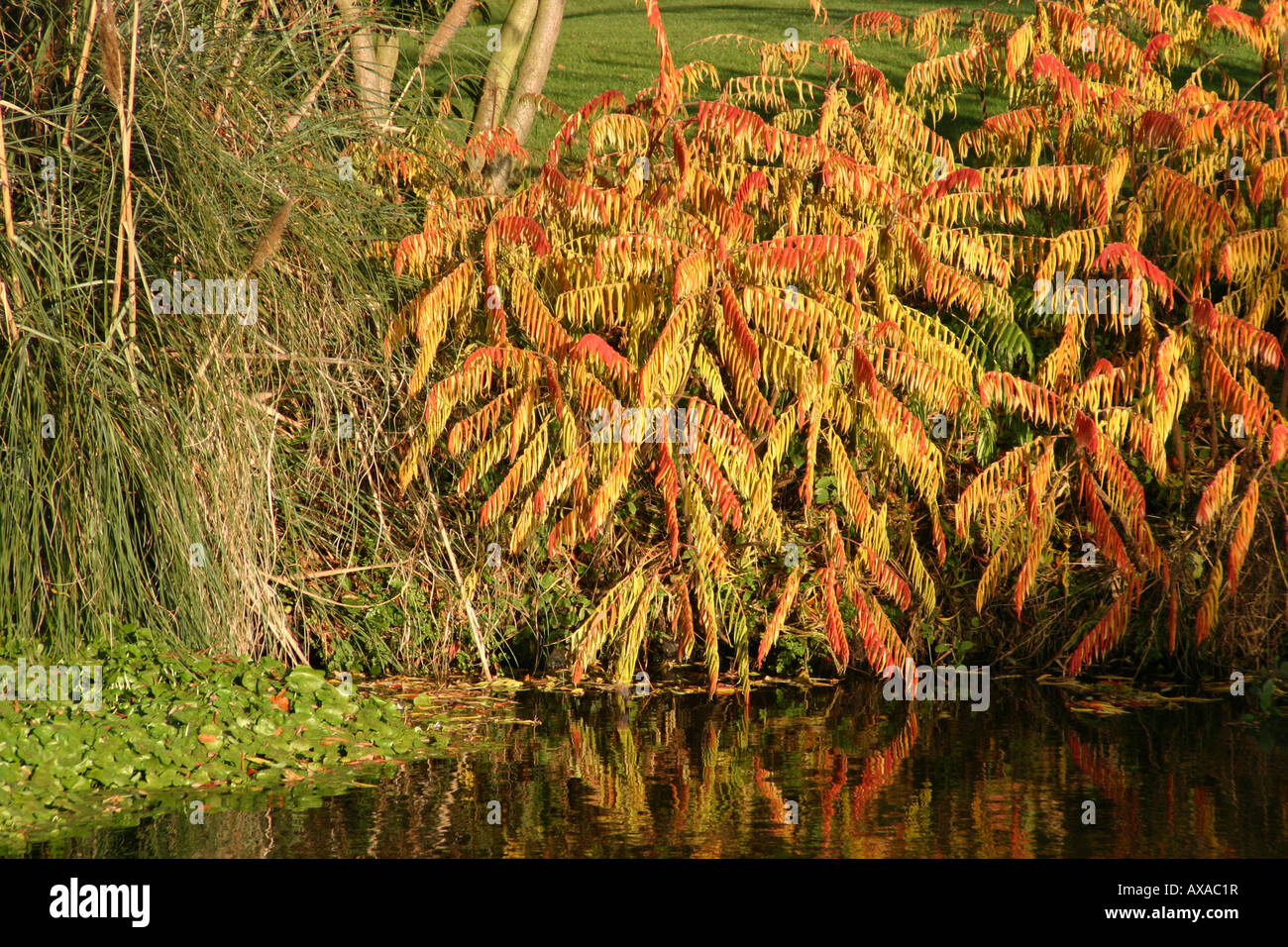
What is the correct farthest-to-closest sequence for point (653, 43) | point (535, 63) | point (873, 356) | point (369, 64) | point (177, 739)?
1. point (653, 43)
2. point (535, 63)
3. point (369, 64)
4. point (873, 356)
5. point (177, 739)

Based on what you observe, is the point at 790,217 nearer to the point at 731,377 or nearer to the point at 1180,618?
the point at 731,377

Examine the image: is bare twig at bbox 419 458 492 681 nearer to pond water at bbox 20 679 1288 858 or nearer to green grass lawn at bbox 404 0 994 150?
pond water at bbox 20 679 1288 858

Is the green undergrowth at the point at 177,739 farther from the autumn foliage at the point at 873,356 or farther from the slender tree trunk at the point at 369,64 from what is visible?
the slender tree trunk at the point at 369,64

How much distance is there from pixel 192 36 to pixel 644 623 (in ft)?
12.6

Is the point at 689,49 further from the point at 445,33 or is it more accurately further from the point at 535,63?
the point at 445,33

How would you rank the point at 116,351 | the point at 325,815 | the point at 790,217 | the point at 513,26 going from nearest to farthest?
the point at 325,815, the point at 116,351, the point at 790,217, the point at 513,26

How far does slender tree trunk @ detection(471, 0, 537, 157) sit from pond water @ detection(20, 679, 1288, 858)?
3713 millimetres

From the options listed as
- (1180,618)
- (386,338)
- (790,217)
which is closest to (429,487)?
(386,338)

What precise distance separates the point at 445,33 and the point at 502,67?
63 cm

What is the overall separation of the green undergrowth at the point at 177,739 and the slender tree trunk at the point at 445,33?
3847mm

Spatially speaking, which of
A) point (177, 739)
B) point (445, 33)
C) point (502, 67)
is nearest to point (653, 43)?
point (502, 67)

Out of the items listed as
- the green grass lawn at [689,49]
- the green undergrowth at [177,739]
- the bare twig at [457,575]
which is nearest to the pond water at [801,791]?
the green undergrowth at [177,739]

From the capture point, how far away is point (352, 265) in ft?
23.6

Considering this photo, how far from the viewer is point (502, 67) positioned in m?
9.61
